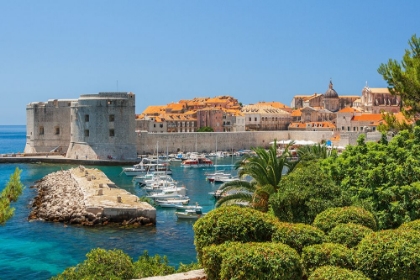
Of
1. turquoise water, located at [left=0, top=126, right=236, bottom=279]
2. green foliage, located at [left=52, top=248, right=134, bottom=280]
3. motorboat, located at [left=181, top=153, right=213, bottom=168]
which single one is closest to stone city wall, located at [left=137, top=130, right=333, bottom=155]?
motorboat, located at [left=181, top=153, right=213, bottom=168]

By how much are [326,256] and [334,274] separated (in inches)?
19.4

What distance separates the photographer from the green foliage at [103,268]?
7.89m

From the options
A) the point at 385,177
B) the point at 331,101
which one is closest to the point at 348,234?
the point at 385,177

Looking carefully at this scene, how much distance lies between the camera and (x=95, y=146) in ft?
139

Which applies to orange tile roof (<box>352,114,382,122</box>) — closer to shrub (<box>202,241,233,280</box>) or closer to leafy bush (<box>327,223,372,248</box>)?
leafy bush (<box>327,223,372,248</box>)

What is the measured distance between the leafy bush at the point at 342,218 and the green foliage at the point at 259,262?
50.2 inches

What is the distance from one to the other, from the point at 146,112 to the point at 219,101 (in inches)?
521

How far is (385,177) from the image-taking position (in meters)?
9.41

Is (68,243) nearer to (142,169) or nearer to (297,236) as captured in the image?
(297,236)

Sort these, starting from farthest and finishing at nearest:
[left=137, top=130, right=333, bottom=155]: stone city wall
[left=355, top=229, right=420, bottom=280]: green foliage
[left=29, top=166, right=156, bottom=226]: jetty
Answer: [left=137, top=130, right=333, bottom=155]: stone city wall
[left=29, top=166, right=156, bottom=226]: jetty
[left=355, top=229, right=420, bottom=280]: green foliage

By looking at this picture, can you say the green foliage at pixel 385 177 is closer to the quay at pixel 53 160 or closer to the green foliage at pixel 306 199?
the green foliage at pixel 306 199

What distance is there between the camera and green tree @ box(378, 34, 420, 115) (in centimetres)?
1266

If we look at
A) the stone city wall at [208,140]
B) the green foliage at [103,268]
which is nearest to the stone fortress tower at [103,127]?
the stone city wall at [208,140]

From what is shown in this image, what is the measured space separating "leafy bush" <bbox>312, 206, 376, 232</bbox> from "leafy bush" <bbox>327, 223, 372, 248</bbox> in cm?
30
